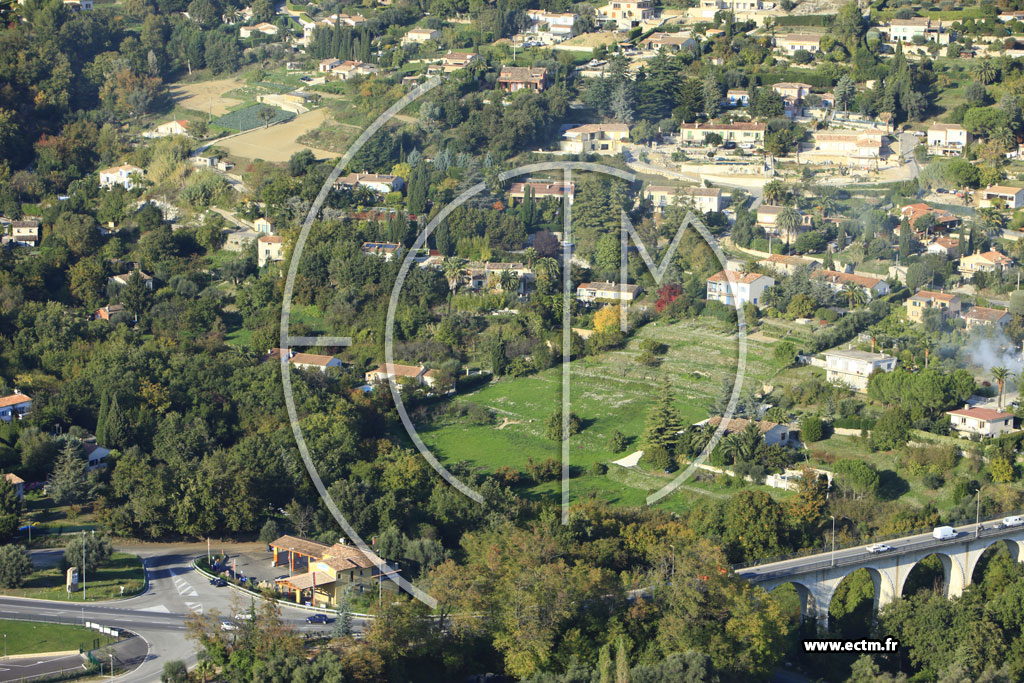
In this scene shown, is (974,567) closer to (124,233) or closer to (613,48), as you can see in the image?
(124,233)

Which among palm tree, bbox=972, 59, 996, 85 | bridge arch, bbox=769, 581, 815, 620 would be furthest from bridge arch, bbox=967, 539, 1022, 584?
palm tree, bbox=972, 59, 996, 85

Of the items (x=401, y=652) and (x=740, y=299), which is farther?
(x=740, y=299)

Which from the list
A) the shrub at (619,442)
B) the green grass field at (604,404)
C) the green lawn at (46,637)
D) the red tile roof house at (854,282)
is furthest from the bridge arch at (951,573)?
the green lawn at (46,637)

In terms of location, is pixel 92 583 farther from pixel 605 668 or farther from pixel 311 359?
pixel 311 359

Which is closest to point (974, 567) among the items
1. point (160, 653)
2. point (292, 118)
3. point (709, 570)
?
point (709, 570)

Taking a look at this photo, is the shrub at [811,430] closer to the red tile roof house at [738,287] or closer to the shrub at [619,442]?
the shrub at [619,442]

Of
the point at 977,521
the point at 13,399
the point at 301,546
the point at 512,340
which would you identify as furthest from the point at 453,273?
the point at 977,521
